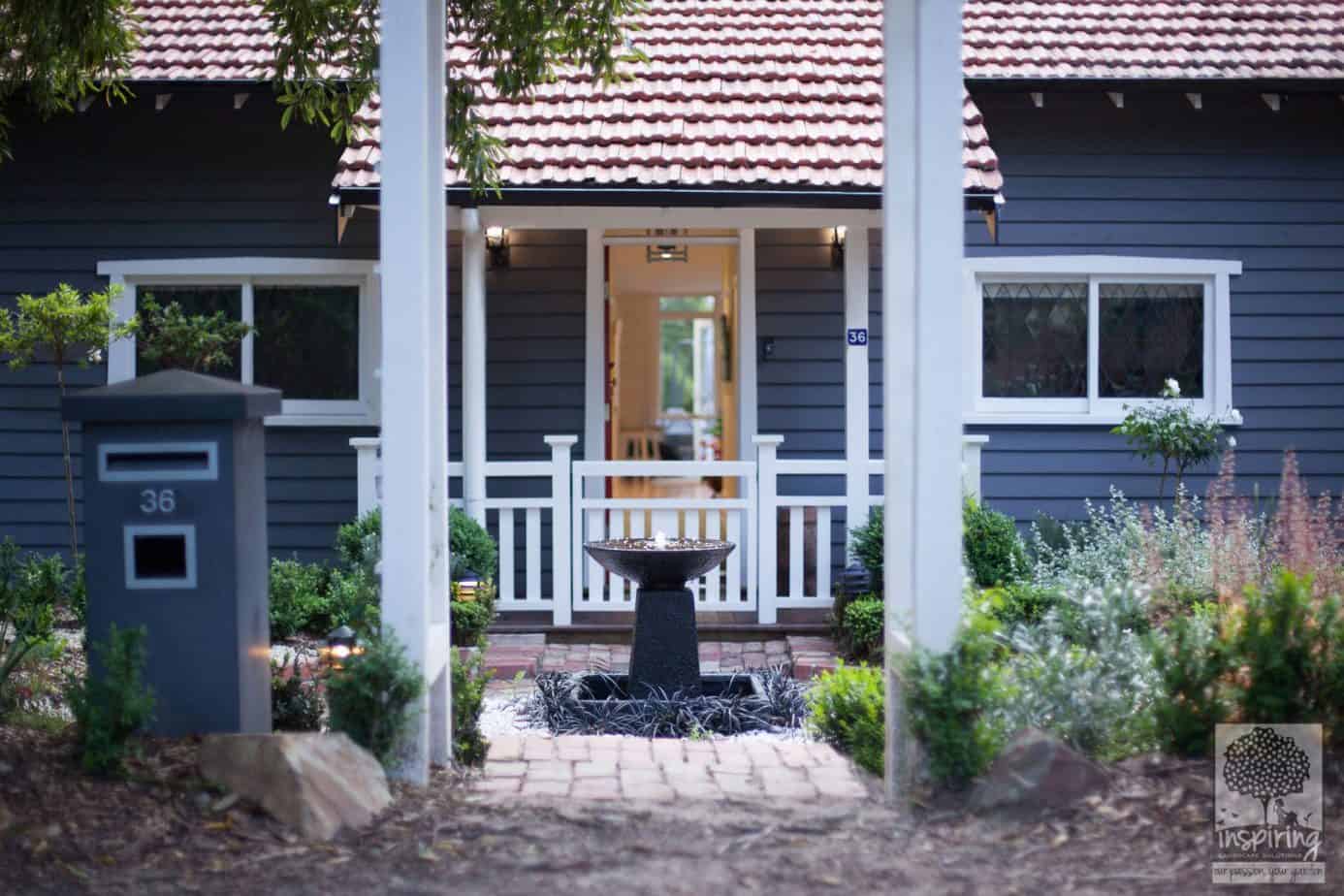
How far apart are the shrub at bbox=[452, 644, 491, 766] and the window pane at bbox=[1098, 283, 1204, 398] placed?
6834 millimetres

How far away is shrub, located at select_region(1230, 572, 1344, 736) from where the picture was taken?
4.37m

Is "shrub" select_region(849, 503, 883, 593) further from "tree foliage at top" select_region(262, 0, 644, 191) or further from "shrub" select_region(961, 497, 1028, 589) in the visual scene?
"tree foliage at top" select_region(262, 0, 644, 191)

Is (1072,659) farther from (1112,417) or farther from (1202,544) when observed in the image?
(1112,417)

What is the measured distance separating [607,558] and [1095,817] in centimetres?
337

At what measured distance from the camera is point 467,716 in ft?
16.9

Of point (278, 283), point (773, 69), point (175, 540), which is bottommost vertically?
point (175, 540)

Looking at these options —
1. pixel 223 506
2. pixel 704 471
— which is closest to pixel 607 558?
pixel 704 471

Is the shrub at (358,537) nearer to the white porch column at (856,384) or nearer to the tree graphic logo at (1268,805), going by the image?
the white porch column at (856,384)

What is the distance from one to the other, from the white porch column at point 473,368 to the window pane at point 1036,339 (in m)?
4.00

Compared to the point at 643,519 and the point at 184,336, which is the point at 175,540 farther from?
the point at 184,336

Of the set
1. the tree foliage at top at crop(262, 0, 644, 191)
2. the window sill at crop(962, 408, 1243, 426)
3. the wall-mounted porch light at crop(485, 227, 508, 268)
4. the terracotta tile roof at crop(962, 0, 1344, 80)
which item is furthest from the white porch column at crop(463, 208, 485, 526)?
the terracotta tile roof at crop(962, 0, 1344, 80)

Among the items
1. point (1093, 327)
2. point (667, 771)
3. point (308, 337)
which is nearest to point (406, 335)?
point (667, 771)

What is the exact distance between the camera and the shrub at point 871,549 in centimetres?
838

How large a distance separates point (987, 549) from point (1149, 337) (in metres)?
3.26
